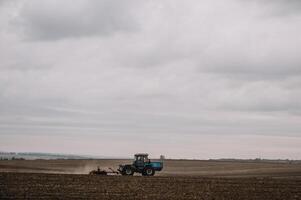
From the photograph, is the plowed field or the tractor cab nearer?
the plowed field

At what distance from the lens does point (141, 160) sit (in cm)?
6550

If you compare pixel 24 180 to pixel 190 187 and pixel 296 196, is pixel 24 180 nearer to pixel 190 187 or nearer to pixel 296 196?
pixel 190 187

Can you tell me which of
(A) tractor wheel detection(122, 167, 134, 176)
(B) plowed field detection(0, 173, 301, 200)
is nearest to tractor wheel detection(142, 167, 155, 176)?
(A) tractor wheel detection(122, 167, 134, 176)

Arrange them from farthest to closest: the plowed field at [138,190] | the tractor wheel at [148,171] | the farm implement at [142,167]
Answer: the farm implement at [142,167]
the tractor wheel at [148,171]
the plowed field at [138,190]

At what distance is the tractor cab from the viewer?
214 feet

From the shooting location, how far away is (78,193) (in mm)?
Result: 37750

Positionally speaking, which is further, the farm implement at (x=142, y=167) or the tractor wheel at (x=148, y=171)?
the farm implement at (x=142, y=167)

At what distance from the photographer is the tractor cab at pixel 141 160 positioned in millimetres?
65250

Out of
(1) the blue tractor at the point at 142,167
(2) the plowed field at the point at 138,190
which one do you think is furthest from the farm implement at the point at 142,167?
(2) the plowed field at the point at 138,190

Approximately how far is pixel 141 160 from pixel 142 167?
844mm

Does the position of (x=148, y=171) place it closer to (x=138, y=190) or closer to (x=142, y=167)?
(x=142, y=167)

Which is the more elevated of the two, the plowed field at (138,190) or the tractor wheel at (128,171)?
the tractor wheel at (128,171)

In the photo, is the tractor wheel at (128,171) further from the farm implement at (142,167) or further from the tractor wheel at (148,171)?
the tractor wheel at (148,171)

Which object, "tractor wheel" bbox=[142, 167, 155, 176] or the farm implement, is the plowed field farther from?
the farm implement
